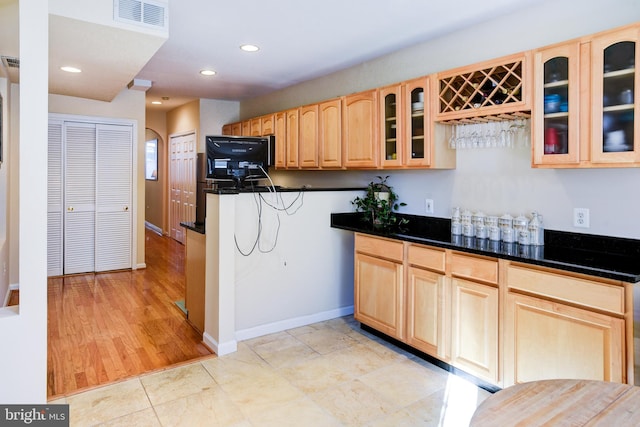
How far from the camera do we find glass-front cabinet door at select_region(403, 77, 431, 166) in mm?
3184

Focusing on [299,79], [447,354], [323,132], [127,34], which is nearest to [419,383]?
[447,354]

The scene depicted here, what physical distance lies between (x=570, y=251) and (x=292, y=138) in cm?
311

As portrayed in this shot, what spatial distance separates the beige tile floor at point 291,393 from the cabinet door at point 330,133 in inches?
72.1

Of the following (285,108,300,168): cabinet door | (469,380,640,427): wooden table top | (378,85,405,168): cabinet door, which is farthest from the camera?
(285,108,300,168): cabinet door

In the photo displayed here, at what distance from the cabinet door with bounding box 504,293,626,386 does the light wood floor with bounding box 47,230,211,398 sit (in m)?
2.12

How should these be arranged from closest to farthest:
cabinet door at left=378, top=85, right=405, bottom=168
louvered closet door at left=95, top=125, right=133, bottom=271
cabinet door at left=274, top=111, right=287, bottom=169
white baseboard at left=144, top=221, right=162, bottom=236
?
cabinet door at left=378, top=85, right=405, bottom=168 < cabinet door at left=274, top=111, right=287, bottom=169 < louvered closet door at left=95, top=125, right=133, bottom=271 < white baseboard at left=144, top=221, right=162, bottom=236

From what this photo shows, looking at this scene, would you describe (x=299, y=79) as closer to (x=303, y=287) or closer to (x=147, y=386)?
(x=303, y=287)

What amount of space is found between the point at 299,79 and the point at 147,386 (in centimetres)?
368

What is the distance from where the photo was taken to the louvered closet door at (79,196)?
5312 millimetres

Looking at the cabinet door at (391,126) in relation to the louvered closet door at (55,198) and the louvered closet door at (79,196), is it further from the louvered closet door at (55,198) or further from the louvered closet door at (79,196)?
the louvered closet door at (55,198)

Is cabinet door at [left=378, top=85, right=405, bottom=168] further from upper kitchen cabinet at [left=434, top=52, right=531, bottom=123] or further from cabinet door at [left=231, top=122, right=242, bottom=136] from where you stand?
cabinet door at [left=231, top=122, right=242, bottom=136]

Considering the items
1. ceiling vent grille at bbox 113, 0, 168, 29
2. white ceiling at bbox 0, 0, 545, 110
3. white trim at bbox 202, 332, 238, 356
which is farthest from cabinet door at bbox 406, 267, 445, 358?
ceiling vent grille at bbox 113, 0, 168, 29

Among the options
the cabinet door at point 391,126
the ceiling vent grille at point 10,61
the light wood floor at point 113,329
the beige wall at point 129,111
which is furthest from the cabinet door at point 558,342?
the beige wall at point 129,111

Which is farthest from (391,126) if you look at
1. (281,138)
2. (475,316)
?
(281,138)
